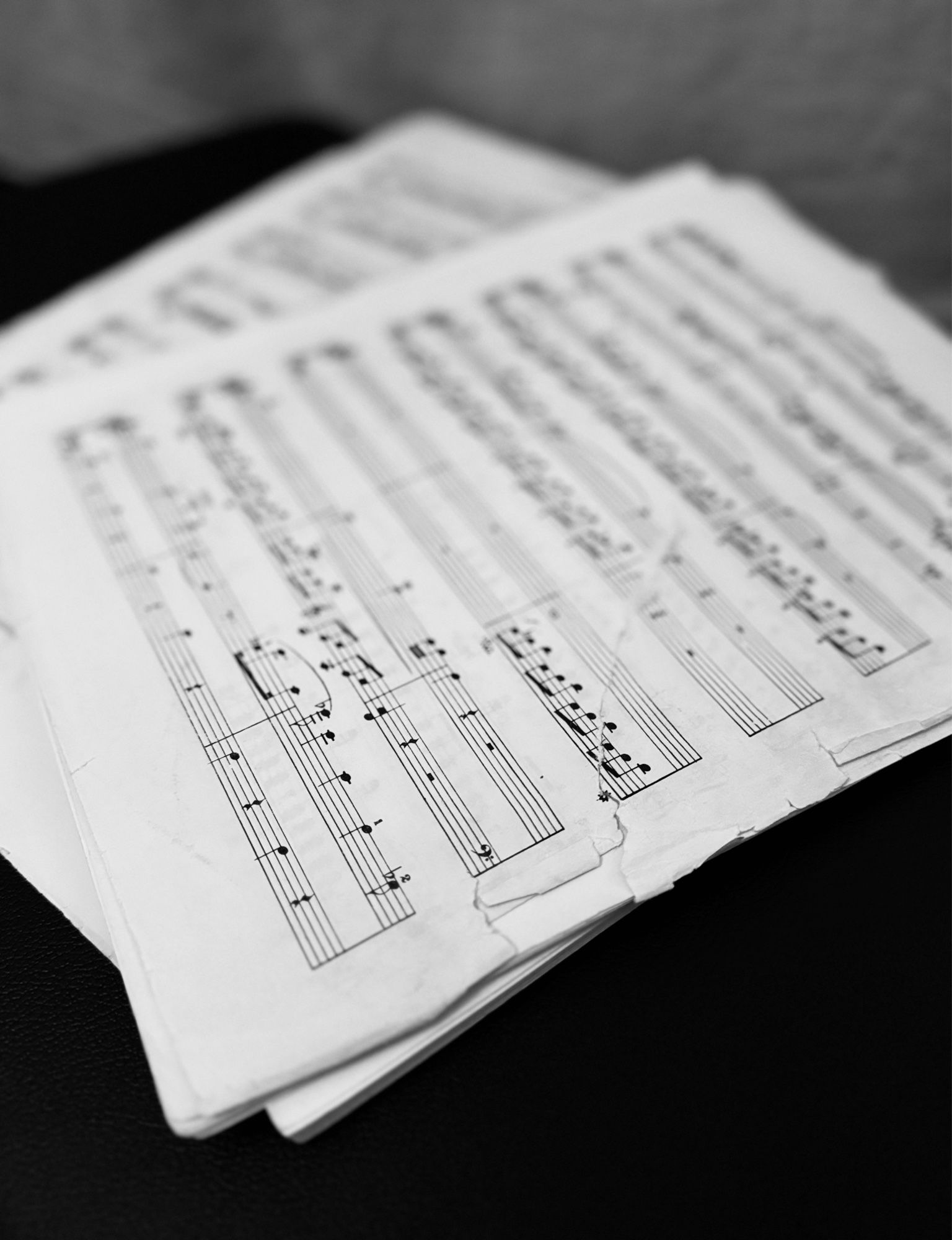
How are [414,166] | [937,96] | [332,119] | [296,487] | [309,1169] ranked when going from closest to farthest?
[309,1169]
[296,487]
[937,96]
[414,166]
[332,119]

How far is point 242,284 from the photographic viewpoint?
0.72m

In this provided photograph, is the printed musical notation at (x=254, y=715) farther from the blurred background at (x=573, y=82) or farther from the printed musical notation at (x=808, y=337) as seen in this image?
the blurred background at (x=573, y=82)

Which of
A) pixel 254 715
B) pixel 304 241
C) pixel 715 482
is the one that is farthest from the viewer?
pixel 304 241

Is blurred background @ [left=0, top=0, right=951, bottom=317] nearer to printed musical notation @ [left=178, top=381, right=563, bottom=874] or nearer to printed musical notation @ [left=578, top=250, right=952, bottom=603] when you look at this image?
printed musical notation @ [left=578, top=250, right=952, bottom=603]

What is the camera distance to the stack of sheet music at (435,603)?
361mm

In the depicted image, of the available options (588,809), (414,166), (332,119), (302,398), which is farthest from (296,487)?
(332,119)

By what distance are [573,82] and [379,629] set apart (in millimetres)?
602

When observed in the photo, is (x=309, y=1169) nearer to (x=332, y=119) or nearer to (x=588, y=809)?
(x=588, y=809)

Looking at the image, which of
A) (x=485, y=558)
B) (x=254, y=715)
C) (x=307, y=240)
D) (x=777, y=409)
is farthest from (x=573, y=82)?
(x=254, y=715)

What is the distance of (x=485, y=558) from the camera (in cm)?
49

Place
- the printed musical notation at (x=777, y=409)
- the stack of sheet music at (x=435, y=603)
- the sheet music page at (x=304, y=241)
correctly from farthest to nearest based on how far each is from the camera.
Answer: the sheet music page at (x=304, y=241) → the printed musical notation at (x=777, y=409) → the stack of sheet music at (x=435, y=603)

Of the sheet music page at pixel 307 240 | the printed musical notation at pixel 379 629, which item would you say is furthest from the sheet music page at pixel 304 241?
the printed musical notation at pixel 379 629

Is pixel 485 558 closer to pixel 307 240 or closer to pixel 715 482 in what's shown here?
pixel 715 482

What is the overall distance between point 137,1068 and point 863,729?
1.01 ft
